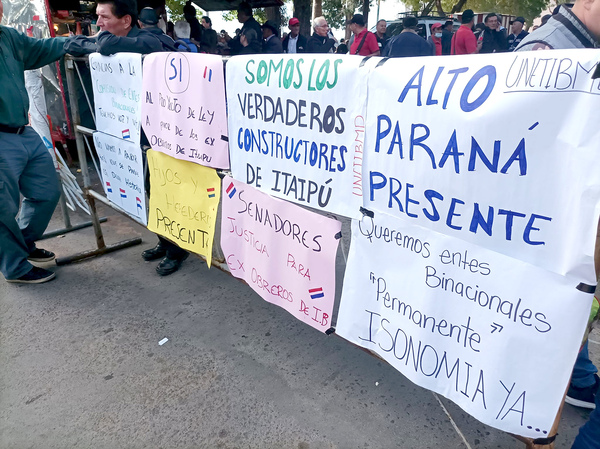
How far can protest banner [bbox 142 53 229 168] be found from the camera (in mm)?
2523

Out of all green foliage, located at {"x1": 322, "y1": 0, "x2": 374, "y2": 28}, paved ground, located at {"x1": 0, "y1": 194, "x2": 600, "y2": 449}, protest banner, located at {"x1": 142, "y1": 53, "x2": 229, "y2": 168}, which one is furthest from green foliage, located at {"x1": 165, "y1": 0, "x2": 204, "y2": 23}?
paved ground, located at {"x1": 0, "y1": 194, "x2": 600, "y2": 449}

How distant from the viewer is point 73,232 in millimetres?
4684

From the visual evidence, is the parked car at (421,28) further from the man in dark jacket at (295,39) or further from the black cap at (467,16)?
the black cap at (467,16)

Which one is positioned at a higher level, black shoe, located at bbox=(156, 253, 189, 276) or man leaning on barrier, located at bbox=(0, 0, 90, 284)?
man leaning on barrier, located at bbox=(0, 0, 90, 284)

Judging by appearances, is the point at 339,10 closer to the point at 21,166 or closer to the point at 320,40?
the point at 320,40

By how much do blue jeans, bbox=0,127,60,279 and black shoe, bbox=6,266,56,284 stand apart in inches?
1.5

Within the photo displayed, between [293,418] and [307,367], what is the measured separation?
40cm

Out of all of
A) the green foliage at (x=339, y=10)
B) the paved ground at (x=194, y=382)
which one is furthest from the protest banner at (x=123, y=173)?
the green foliage at (x=339, y=10)

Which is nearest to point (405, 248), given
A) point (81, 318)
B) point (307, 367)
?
point (307, 367)

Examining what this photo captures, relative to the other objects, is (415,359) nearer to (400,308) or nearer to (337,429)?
(400,308)

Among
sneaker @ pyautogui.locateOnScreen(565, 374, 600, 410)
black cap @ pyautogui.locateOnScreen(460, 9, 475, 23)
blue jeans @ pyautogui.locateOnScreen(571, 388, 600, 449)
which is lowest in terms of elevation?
sneaker @ pyautogui.locateOnScreen(565, 374, 600, 410)

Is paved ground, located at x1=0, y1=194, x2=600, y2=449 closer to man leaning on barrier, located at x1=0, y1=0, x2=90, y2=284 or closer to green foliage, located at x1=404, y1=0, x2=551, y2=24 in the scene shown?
man leaning on barrier, located at x1=0, y1=0, x2=90, y2=284

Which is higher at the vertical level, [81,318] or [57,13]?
[57,13]

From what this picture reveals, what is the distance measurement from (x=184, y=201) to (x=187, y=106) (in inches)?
23.9
